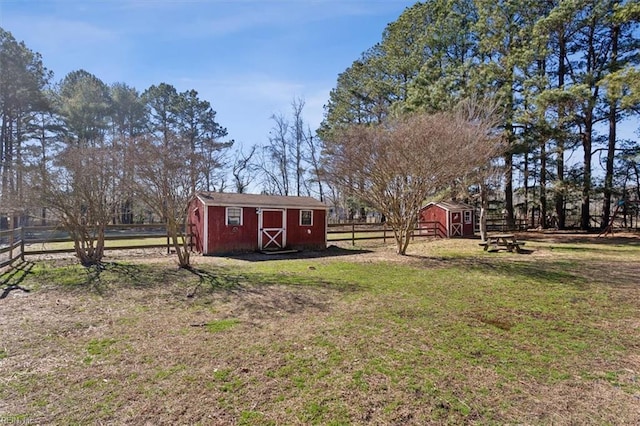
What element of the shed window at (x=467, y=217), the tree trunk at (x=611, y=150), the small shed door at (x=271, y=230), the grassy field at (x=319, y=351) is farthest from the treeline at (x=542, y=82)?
the grassy field at (x=319, y=351)

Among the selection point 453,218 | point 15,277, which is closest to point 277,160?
point 453,218

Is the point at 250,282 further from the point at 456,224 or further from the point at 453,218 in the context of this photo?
the point at 456,224

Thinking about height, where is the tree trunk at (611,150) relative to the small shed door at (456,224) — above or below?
above

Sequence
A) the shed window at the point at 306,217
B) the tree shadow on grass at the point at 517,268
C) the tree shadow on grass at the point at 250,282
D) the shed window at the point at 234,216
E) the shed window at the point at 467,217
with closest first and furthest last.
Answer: the tree shadow on grass at the point at 250,282, the tree shadow on grass at the point at 517,268, the shed window at the point at 234,216, the shed window at the point at 306,217, the shed window at the point at 467,217

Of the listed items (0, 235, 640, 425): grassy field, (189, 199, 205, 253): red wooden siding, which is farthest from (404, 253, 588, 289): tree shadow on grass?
(189, 199, 205, 253): red wooden siding

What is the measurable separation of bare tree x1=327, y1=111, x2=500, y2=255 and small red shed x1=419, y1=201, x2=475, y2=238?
8090mm

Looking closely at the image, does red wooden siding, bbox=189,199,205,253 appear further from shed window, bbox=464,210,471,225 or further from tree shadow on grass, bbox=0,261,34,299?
shed window, bbox=464,210,471,225

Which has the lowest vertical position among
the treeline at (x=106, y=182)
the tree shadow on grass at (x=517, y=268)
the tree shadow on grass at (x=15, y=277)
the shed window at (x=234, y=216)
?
the tree shadow on grass at (x=517, y=268)

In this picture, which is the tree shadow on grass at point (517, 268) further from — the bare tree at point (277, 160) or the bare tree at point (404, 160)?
the bare tree at point (277, 160)

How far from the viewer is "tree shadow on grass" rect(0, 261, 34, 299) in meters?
6.31

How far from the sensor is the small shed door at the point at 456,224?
20734 mm

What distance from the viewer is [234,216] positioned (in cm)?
1317

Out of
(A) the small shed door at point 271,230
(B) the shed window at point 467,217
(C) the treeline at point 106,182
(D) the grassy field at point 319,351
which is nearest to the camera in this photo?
(D) the grassy field at point 319,351

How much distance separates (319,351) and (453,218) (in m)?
19.1
